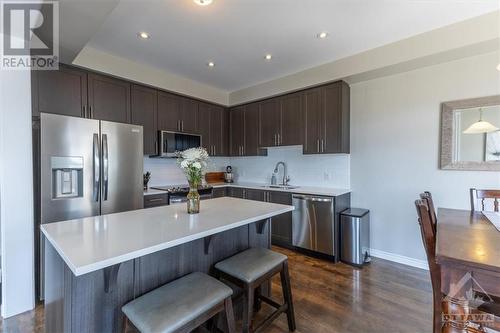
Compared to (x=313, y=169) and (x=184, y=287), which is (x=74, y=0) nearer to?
A: (x=184, y=287)

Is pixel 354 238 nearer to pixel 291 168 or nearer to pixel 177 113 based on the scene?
pixel 291 168

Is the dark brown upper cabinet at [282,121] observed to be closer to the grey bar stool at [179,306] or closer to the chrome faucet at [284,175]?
the chrome faucet at [284,175]

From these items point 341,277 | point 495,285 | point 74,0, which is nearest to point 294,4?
point 74,0

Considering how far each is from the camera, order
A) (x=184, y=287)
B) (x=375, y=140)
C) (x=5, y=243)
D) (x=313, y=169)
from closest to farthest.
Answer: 1. (x=184, y=287)
2. (x=5, y=243)
3. (x=375, y=140)
4. (x=313, y=169)

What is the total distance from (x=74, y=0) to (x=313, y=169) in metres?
3.42

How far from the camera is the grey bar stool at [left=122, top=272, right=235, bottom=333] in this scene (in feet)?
3.47

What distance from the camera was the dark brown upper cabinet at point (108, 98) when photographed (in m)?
2.90

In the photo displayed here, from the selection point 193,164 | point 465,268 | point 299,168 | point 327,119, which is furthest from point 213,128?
point 465,268

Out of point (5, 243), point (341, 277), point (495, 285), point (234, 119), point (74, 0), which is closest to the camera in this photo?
point (495, 285)

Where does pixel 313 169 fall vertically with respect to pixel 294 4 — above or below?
below

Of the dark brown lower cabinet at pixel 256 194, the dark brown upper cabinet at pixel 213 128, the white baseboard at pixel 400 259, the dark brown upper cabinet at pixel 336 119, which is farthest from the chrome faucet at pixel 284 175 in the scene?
the white baseboard at pixel 400 259

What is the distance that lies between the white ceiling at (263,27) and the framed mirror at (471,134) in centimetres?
91

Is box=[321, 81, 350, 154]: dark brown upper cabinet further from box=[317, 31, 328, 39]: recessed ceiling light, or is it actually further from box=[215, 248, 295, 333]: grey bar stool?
box=[215, 248, 295, 333]: grey bar stool

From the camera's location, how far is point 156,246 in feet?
3.81
